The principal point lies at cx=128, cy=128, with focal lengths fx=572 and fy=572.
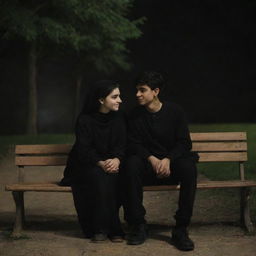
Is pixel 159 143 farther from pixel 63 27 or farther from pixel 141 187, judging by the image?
pixel 63 27

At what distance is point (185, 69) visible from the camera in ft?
115

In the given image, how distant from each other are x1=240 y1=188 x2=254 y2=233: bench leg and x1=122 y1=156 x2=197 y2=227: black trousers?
770mm

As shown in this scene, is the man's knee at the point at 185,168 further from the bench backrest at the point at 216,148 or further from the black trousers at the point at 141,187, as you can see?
the bench backrest at the point at 216,148

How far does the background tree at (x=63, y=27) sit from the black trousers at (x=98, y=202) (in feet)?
32.8

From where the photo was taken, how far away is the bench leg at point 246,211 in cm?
593

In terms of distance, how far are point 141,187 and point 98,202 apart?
1.44 ft

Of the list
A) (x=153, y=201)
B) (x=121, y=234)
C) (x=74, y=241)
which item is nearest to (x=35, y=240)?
(x=74, y=241)

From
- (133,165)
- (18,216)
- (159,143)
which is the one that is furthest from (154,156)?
(18,216)

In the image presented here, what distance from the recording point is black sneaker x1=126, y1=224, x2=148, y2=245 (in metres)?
5.38

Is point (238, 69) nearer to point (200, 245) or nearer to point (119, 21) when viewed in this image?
point (119, 21)

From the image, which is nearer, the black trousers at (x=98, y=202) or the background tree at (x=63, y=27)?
the black trousers at (x=98, y=202)

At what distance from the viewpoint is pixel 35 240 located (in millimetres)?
5602

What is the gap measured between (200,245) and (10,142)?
10.8 m

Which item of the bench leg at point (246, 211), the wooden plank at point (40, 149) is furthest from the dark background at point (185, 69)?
the bench leg at point (246, 211)
